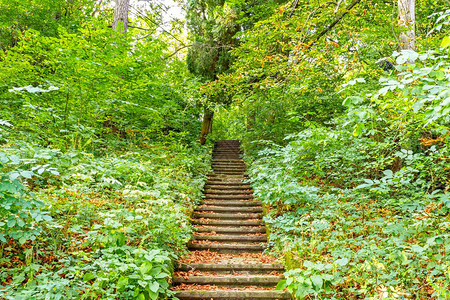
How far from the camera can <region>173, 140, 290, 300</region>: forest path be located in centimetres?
398

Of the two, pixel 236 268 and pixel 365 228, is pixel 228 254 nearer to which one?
pixel 236 268

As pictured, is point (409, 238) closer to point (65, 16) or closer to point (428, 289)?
point (428, 289)

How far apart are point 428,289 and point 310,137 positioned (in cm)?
337

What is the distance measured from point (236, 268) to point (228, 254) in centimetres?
76

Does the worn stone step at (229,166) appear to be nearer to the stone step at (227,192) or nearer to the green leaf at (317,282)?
the stone step at (227,192)

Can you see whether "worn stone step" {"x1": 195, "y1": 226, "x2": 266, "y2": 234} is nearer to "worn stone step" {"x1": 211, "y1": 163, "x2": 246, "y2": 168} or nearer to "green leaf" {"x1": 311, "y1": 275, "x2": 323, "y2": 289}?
"green leaf" {"x1": 311, "y1": 275, "x2": 323, "y2": 289}

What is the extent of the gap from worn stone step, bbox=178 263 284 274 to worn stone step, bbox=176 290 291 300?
0.72m

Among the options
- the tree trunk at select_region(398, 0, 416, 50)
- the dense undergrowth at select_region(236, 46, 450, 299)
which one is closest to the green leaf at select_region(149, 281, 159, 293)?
the dense undergrowth at select_region(236, 46, 450, 299)

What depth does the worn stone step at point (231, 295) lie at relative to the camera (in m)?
3.73

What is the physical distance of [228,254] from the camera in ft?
17.6

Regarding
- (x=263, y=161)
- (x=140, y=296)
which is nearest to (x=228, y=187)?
(x=263, y=161)

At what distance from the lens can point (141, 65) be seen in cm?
709

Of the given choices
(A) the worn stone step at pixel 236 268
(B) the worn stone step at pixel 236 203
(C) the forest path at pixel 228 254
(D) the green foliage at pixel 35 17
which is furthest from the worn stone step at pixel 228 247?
(D) the green foliage at pixel 35 17

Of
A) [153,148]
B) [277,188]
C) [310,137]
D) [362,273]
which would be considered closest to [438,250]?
[362,273]
